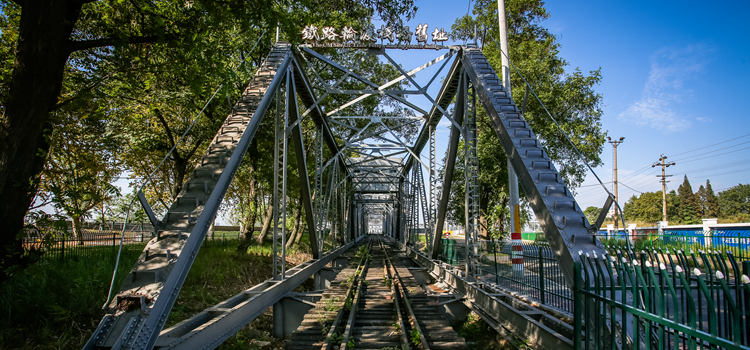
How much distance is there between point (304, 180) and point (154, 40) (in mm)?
6521

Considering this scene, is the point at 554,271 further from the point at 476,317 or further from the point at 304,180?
the point at 304,180

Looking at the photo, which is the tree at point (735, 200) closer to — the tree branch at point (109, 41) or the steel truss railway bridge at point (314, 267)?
the steel truss railway bridge at point (314, 267)

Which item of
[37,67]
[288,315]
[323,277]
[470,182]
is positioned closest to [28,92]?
[37,67]

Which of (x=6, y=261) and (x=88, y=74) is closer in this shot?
(x=6, y=261)

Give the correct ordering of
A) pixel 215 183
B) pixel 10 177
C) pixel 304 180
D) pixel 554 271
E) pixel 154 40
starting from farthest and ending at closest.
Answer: pixel 304 180 < pixel 554 271 < pixel 154 40 < pixel 215 183 < pixel 10 177

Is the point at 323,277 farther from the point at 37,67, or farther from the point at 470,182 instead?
the point at 37,67

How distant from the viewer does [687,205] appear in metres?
80.9

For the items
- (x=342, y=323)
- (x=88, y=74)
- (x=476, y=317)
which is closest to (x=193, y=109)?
(x=88, y=74)

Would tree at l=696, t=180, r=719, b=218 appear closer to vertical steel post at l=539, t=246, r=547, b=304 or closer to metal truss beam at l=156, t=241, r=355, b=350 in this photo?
vertical steel post at l=539, t=246, r=547, b=304

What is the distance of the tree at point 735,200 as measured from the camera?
89.8 meters

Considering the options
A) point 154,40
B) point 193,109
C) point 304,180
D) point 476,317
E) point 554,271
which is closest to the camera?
point 154,40

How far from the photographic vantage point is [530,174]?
5.83m

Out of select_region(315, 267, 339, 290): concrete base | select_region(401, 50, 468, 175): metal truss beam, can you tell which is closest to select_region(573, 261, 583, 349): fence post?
select_region(401, 50, 468, 175): metal truss beam

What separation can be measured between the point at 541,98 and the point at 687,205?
266 ft
